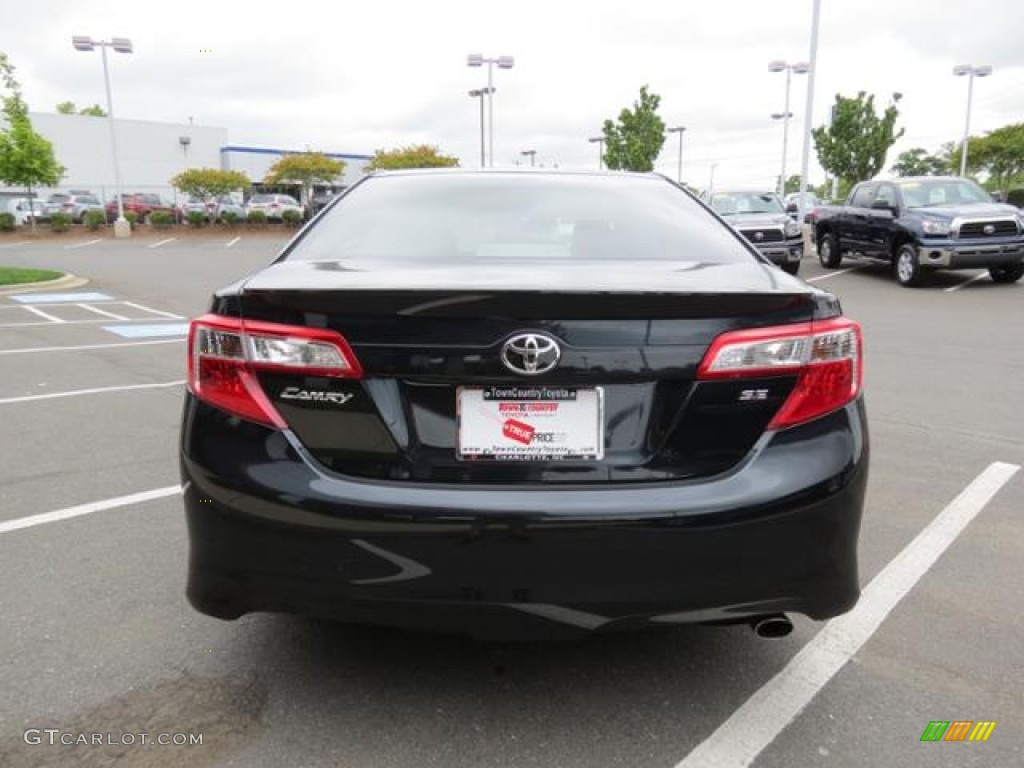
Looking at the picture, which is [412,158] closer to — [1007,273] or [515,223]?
[1007,273]

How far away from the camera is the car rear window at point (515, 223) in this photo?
10.0 ft

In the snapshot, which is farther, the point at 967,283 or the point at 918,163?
the point at 918,163

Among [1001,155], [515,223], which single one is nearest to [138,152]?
[1001,155]

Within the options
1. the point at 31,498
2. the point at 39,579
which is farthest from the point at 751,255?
the point at 31,498

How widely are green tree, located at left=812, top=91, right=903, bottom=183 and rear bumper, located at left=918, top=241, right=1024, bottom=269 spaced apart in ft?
79.5

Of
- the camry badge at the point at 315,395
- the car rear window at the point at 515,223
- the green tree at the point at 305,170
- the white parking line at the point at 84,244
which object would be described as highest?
the green tree at the point at 305,170

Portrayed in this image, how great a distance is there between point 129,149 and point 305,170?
1834 cm

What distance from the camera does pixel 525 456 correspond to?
2.27 m

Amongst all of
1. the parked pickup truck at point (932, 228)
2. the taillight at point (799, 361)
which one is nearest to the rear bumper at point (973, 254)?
the parked pickup truck at point (932, 228)

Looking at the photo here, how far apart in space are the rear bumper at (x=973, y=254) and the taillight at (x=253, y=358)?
47.8 ft

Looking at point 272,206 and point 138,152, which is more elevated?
point 138,152

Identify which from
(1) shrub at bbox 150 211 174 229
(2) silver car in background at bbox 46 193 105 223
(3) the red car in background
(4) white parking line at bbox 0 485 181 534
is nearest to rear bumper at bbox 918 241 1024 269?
(4) white parking line at bbox 0 485 181 534

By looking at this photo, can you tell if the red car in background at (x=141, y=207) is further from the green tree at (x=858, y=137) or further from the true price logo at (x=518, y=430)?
the true price logo at (x=518, y=430)

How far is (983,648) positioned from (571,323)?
1950 millimetres
